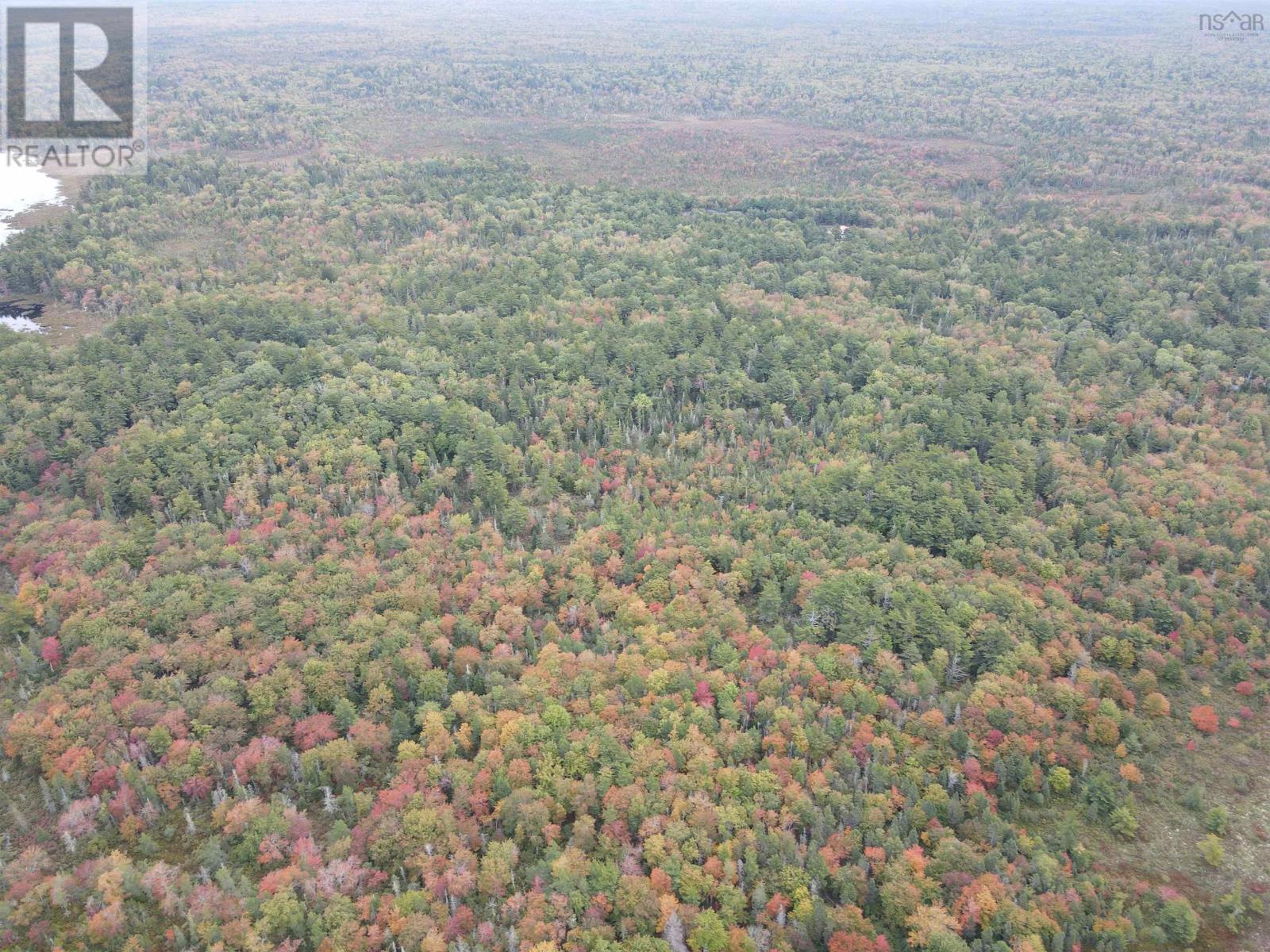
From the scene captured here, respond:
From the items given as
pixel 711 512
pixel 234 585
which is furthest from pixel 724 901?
pixel 234 585

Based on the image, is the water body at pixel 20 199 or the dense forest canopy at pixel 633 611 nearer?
the dense forest canopy at pixel 633 611

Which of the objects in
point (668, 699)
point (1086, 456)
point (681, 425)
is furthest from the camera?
point (681, 425)

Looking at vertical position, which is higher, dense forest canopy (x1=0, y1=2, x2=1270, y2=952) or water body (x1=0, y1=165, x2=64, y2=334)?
water body (x1=0, y1=165, x2=64, y2=334)

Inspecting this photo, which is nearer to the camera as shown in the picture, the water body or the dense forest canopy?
the dense forest canopy

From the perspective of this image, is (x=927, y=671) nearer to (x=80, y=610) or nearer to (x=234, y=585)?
(x=234, y=585)

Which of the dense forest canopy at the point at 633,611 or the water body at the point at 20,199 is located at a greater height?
the water body at the point at 20,199
